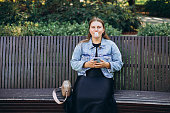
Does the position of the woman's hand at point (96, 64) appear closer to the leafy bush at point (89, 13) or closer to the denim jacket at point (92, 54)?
the denim jacket at point (92, 54)

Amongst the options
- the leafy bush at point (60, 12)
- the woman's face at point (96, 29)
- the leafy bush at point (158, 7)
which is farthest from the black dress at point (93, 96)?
the leafy bush at point (158, 7)

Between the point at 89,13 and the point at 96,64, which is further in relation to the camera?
the point at 89,13

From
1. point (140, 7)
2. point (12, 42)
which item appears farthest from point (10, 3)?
point (140, 7)

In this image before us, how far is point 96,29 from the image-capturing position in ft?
11.3

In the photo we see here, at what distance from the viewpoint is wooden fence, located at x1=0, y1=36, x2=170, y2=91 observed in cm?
393

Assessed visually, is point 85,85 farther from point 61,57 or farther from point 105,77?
point 61,57

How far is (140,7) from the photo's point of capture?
57.6 ft

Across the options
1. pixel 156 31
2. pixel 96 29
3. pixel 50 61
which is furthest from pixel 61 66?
pixel 156 31

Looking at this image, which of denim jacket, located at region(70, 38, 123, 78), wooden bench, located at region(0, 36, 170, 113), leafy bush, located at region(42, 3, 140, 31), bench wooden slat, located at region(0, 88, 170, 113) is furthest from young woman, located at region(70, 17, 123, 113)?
leafy bush, located at region(42, 3, 140, 31)

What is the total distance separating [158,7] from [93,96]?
15760 mm

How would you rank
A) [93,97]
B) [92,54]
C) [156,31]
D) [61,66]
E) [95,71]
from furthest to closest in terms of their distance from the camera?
1. [156,31]
2. [61,66]
3. [92,54]
4. [95,71]
5. [93,97]

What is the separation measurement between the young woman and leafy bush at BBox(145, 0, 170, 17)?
557 inches

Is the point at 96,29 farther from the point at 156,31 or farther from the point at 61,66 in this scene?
the point at 156,31

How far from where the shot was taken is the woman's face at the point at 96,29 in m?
3.43
